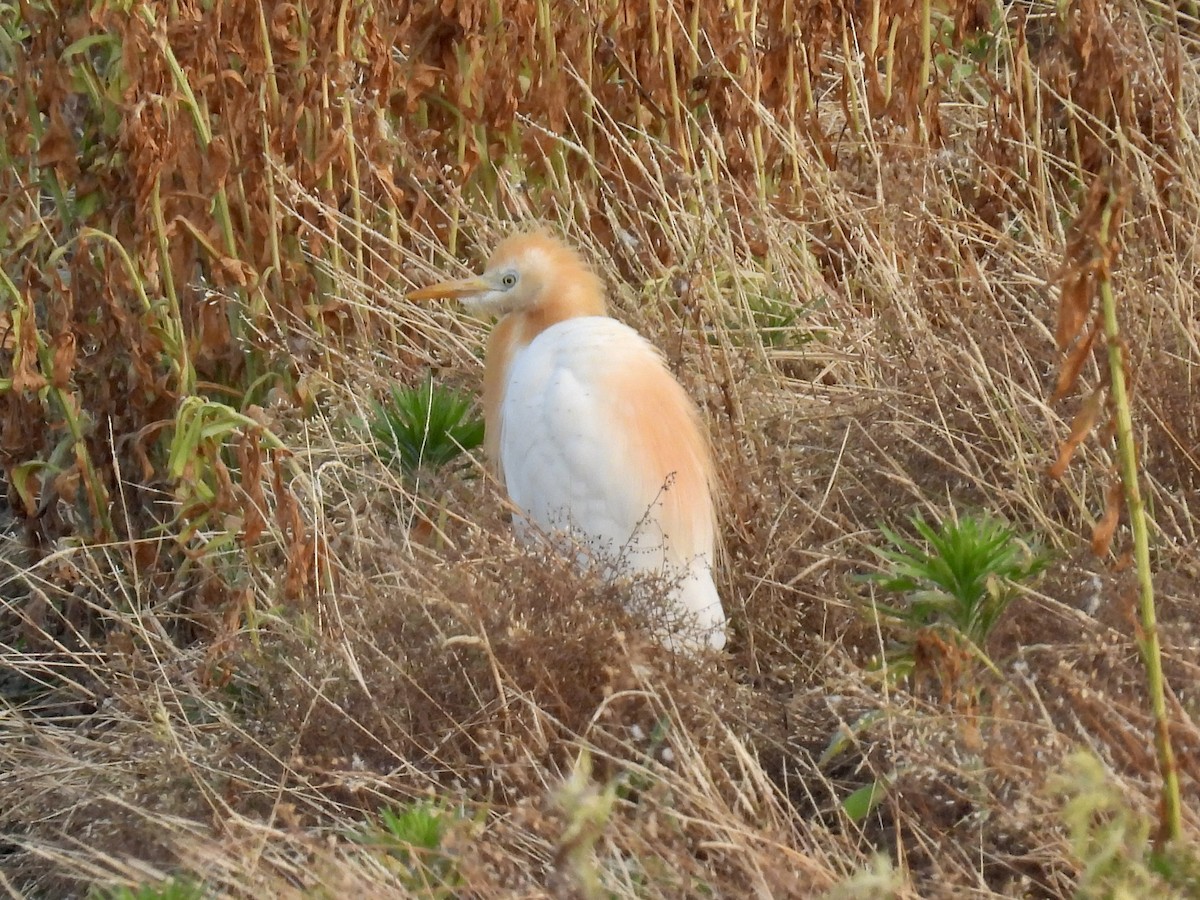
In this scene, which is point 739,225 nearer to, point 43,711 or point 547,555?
point 547,555

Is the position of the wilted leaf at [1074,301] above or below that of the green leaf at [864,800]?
above

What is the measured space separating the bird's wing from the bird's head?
21 centimetres

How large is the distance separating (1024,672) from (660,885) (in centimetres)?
60

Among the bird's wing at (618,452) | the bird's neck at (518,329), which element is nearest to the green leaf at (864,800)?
the bird's wing at (618,452)

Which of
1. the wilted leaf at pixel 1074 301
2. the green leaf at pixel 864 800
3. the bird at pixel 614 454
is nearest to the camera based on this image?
the wilted leaf at pixel 1074 301

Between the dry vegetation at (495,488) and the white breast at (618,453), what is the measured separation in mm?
112

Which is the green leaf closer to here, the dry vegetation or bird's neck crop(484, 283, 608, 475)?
the dry vegetation

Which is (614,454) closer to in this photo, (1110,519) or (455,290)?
(455,290)

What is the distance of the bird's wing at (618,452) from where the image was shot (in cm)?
265

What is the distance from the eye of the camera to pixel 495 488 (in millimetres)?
2592

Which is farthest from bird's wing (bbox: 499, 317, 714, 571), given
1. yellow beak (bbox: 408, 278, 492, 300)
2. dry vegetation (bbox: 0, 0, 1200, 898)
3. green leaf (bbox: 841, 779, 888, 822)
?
green leaf (bbox: 841, 779, 888, 822)

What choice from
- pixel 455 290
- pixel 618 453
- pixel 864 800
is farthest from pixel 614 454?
pixel 864 800

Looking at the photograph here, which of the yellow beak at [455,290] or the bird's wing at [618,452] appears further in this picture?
the yellow beak at [455,290]

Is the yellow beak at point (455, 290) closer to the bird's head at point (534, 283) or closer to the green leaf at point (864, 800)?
the bird's head at point (534, 283)
